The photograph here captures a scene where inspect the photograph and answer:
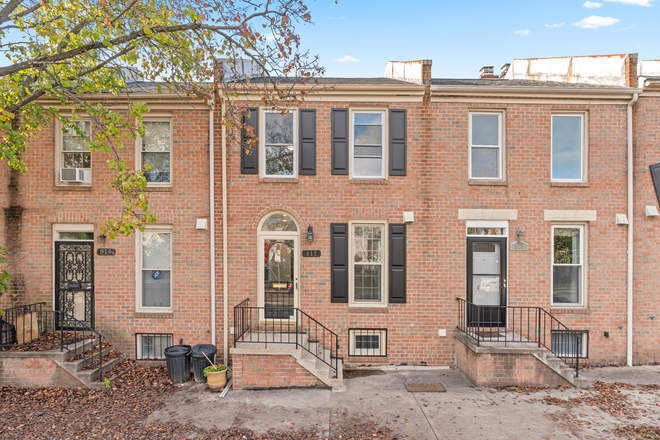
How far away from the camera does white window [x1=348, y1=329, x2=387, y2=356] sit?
7.73m

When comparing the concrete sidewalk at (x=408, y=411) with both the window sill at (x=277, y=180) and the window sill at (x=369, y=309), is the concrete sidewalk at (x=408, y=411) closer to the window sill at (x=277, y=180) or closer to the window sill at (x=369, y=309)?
the window sill at (x=369, y=309)

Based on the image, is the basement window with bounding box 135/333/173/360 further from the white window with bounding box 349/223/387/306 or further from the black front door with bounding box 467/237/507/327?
the black front door with bounding box 467/237/507/327

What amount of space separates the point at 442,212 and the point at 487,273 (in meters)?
1.77

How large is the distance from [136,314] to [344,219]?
5.14 metres

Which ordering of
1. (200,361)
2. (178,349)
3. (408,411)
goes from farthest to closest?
(178,349) → (200,361) → (408,411)

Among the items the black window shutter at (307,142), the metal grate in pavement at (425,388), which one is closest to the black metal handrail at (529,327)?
the metal grate in pavement at (425,388)

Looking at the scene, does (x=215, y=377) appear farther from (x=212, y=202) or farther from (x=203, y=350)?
(x=212, y=202)

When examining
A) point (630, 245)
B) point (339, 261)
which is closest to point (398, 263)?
point (339, 261)

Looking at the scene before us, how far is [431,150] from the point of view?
782cm

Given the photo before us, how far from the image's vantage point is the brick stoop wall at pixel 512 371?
6574 millimetres

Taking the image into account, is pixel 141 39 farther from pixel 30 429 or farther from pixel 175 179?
pixel 30 429

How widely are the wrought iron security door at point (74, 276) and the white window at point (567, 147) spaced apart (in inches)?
429

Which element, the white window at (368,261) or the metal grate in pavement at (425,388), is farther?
the white window at (368,261)

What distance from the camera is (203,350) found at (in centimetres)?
695
